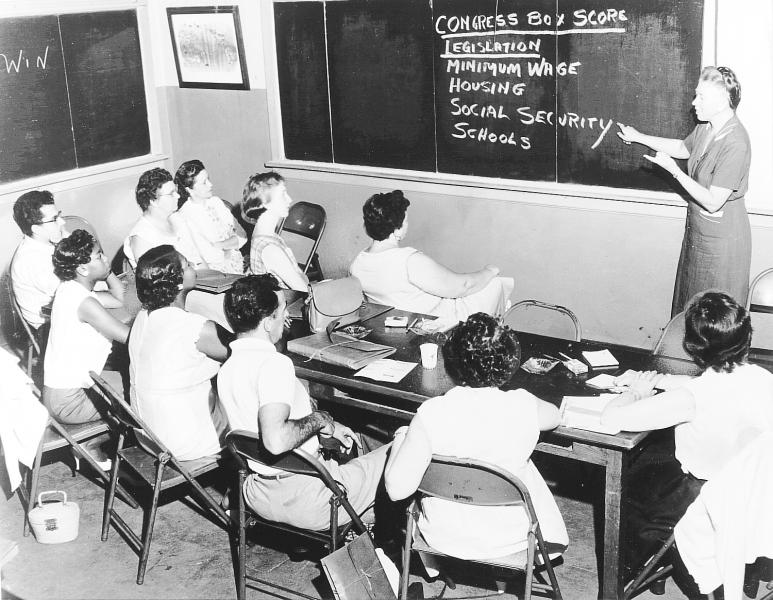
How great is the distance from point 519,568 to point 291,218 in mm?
3792

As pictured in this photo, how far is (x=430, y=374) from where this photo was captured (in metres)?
3.42

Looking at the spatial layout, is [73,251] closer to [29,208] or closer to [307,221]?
[29,208]

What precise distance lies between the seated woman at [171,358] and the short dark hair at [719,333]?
1880 millimetres

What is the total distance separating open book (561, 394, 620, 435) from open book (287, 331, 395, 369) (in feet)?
2.81

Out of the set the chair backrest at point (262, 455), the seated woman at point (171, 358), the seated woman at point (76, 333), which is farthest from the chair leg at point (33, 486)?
the chair backrest at point (262, 455)

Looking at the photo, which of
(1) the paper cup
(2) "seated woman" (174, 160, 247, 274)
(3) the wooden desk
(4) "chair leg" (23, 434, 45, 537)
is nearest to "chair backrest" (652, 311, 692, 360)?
(3) the wooden desk

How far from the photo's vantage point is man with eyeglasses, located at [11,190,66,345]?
4.66m

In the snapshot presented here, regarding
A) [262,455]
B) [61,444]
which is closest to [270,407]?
[262,455]

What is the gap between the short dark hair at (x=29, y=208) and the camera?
4656 millimetres

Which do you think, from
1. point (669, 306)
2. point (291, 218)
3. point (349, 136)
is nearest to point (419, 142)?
point (349, 136)

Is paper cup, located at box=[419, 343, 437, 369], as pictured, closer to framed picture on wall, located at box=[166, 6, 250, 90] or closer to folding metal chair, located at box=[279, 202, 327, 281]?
folding metal chair, located at box=[279, 202, 327, 281]

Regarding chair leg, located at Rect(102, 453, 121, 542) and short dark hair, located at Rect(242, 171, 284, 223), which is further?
short dark hair, located at Rect(242, 171, 284, 223)

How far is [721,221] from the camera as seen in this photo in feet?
14.8

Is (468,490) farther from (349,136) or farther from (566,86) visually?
(349,136)
